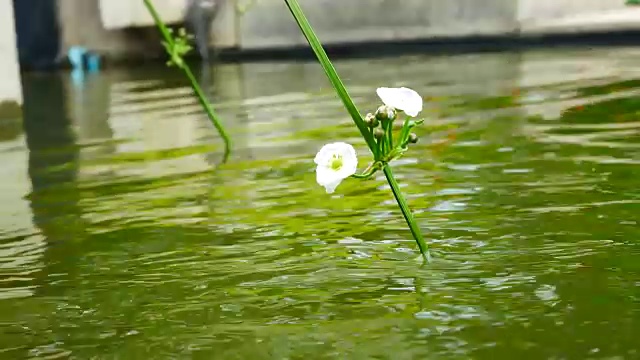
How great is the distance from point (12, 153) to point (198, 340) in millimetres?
1148

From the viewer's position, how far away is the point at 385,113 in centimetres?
61

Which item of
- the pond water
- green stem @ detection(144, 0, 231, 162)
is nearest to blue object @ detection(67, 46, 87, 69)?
the pond water

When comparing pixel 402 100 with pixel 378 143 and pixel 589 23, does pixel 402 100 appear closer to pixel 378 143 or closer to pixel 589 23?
pixel 378 143

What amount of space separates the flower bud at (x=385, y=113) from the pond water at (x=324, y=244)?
0.44ft

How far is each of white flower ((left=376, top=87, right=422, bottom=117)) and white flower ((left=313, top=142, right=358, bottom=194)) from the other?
0.04 meters

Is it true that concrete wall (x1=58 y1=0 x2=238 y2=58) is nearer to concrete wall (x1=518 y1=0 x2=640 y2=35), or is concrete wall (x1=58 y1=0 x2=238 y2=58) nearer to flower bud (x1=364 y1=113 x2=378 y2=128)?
concrete wall (x1=518 y1=0 x2=640 y2=35)

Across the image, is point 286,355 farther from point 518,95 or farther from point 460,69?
point 460,69

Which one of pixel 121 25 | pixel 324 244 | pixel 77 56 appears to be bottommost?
pixel 324 244

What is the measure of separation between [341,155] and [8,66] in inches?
70.2

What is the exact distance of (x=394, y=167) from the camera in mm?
1127

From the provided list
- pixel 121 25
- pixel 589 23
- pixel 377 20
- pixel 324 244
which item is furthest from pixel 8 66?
pixel 589 23

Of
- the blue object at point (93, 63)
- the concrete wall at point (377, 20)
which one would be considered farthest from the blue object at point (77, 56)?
the concrete wall at point (377, 20)

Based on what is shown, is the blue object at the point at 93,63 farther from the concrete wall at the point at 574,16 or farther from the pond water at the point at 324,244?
the pond water at the point at 324,244

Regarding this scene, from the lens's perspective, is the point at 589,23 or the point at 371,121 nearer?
the point at 371,121
